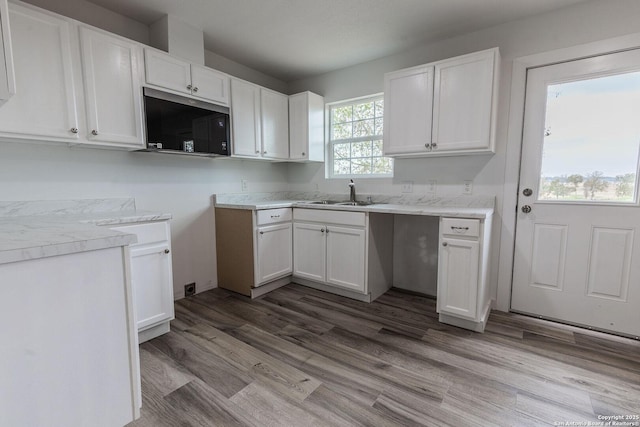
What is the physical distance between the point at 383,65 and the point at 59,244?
9.98 feet

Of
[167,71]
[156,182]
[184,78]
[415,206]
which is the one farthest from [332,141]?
[156,182]

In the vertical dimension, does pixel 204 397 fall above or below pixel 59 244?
below

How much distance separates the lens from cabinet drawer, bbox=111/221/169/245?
195 centimetres

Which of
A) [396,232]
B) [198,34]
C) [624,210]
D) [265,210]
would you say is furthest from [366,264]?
[198,34]

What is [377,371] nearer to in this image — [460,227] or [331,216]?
[460,227]

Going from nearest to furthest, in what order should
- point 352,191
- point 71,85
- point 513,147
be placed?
point 71,85 < point 513,147 < point 352,191

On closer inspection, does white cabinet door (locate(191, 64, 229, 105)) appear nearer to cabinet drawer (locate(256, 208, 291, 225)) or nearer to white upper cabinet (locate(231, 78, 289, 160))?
white upper cabinet (locate(231, 78, 289, 160))

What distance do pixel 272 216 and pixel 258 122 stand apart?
101 cm

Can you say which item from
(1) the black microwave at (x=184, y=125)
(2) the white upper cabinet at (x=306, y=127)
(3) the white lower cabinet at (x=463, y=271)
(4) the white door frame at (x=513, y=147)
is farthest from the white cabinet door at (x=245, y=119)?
(4) the white door frame at (x=513, y=147)

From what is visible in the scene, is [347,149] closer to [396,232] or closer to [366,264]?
[396,232]

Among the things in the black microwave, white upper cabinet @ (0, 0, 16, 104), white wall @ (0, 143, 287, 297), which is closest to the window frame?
white wall @ (0, 143, 287, 297)

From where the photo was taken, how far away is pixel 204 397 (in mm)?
1545

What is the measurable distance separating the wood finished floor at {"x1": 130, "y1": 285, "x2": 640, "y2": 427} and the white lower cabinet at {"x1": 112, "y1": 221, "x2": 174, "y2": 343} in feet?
0.42

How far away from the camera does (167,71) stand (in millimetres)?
2312
